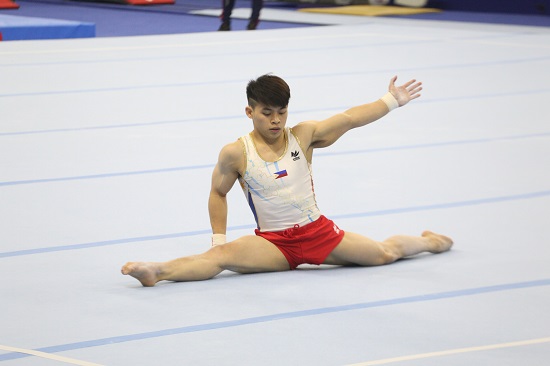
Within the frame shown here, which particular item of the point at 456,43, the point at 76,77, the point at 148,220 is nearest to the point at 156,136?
the point at 148,220

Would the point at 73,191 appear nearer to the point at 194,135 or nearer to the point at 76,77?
the point at 194,135

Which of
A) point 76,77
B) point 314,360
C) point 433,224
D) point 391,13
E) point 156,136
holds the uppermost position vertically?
point 391,13

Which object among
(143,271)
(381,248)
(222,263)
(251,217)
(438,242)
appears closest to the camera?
(143,271)

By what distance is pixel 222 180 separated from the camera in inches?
141

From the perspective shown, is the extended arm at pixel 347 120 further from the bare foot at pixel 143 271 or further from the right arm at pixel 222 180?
the bare foot at pixel 143 271

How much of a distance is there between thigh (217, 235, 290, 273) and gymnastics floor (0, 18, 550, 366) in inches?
1.8

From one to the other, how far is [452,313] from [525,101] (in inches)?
159

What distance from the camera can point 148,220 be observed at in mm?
4297

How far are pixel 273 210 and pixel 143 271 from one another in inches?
20.4

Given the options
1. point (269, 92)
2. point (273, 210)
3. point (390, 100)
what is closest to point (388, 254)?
point (273, 210)

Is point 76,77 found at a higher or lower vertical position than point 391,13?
lower

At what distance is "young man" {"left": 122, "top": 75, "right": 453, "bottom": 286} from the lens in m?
3.50

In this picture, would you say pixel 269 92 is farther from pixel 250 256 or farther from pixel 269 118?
pixel 250 256

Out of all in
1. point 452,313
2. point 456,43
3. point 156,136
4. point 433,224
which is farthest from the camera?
point 456,43
